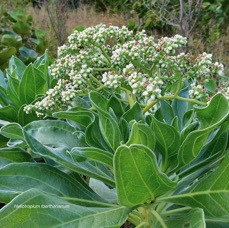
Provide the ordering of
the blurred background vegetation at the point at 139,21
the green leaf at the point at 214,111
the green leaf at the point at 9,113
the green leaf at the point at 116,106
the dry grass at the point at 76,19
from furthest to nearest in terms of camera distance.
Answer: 1. the dry grass at the point at 76,19
2. the blurred background vegetation at the point at 139,21
3. the green leaf at the point at 9,113
4. the green leaf at the point at 116,106
5. the green leaf at the point at 214,111

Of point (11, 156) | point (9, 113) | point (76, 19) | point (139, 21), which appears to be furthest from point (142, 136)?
point (76, 19)

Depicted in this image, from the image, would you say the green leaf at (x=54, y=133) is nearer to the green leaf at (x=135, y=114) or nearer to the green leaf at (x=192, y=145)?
the green leaf at (x=135, y=114)

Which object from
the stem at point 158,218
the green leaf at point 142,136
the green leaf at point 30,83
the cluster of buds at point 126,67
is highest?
the cluster of buds at point 126,67

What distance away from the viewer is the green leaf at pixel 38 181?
1.06 meters

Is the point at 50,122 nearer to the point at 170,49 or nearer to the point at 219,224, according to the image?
the point at 170,49

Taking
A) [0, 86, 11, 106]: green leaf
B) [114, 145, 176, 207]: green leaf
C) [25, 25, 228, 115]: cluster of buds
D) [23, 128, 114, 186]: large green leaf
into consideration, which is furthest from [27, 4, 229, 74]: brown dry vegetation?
[114, 145, 176, 207]: green leaf

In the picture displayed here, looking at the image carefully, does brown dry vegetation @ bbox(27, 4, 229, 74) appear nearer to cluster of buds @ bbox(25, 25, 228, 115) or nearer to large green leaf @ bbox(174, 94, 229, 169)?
cluster of buds @ bbox(25, 25, 228, 115)

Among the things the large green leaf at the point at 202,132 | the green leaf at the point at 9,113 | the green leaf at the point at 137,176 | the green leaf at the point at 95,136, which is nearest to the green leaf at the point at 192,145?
the large green leaf at the point at 202,132

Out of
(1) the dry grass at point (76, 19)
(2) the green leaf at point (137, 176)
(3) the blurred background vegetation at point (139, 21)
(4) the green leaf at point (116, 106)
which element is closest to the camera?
(2) the green leaf at point (137, 176)

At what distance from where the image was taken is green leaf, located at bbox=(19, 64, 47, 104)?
1.55 m

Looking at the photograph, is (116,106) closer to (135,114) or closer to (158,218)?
(135,114)

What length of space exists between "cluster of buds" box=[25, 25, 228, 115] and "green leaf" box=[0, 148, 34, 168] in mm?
126

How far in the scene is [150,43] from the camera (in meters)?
1.15

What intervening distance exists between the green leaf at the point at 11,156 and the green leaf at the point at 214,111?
0.52 metres
